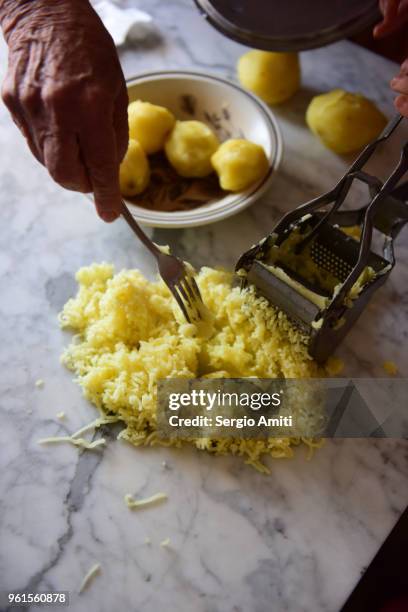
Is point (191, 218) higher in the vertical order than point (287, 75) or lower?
lower

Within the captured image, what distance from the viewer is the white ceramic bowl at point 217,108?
107cm

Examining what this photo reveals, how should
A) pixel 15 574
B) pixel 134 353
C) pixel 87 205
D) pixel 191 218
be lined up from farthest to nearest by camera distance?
pixel 87 205
pixel 191 218
pixel 134 353
pixel 15 574

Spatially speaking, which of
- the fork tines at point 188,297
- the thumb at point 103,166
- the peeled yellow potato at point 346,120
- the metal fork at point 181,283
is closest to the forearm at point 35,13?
the thumb at point 103,166

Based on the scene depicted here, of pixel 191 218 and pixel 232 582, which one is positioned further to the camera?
pixel 191 218

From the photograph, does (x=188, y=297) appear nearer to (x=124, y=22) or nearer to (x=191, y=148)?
(x=191, y=148)

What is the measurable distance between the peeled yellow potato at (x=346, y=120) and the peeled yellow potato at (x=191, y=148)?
24 cm

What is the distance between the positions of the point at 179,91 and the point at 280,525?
888 mm

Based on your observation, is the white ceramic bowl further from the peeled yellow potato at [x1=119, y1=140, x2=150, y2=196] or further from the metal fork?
the metal fork

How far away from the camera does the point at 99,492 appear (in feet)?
2.69

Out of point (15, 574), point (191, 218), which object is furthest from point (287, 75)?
point (15, 574)

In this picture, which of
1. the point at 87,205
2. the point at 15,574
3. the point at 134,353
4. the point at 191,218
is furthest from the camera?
the point at 87,205

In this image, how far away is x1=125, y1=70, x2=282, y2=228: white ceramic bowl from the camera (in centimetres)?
107

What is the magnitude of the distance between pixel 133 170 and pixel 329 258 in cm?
40

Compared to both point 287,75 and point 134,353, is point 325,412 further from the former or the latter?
point 287,75
